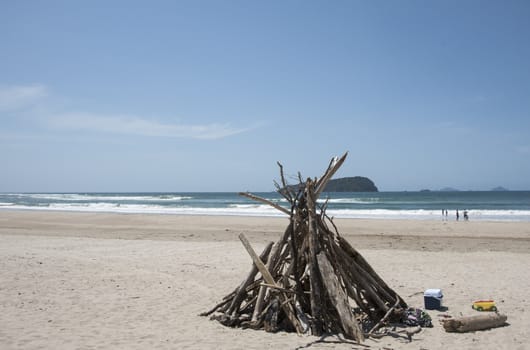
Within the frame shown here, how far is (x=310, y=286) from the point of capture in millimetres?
6160

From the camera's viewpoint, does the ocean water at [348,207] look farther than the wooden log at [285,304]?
Yes

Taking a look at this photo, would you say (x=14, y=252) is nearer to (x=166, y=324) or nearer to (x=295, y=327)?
(x=166, y=324)

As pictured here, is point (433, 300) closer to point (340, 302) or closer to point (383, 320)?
point (383, 320)

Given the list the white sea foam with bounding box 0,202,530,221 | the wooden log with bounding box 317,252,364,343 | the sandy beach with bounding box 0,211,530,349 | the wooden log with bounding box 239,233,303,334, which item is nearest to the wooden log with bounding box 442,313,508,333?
the sandy beach with bounding box 0,211,530,349

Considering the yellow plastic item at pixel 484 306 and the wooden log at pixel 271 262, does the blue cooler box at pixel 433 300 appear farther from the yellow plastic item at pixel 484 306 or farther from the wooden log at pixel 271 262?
the wooden log at pixel 271 262

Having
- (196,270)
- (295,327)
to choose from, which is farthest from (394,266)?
(295,327)

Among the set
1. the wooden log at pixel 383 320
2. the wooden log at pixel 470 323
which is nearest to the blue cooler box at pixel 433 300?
the wooden log at pixel 470 323

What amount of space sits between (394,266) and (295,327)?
20.9 feet

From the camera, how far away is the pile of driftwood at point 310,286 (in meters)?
6.02

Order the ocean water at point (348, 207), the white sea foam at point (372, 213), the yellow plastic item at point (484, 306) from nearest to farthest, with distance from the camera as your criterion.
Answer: the yellow plastic item at point (484, 306)
the white sea foam at point (372, 213)
the ocean water at point (348, 207)

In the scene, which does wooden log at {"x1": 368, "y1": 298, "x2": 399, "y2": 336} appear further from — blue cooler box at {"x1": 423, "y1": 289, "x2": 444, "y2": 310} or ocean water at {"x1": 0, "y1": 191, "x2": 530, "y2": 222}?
ocean water at {"x1": 0, "y1": 191, "x2": 530, "y2": 222}

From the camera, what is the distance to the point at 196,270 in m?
11.0

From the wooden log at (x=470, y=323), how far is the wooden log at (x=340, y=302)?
1399 mm

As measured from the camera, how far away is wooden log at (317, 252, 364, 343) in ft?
18.5
